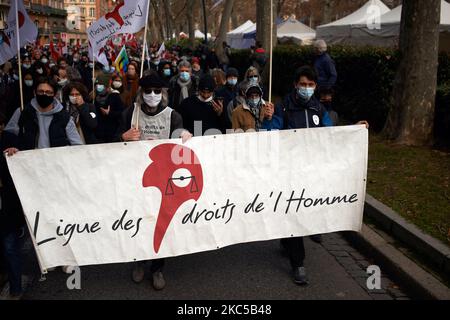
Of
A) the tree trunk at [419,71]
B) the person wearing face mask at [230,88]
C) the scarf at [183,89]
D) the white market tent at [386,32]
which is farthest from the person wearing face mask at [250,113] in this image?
the white market tent at [386,32]

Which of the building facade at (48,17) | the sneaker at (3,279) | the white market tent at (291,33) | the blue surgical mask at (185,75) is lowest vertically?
the sneaker at (3,279)

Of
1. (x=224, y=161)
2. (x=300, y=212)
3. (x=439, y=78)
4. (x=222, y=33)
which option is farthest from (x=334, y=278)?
(x=222, y=33)

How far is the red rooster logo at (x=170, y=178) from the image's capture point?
174 inches

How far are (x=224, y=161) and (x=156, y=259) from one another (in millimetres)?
1010

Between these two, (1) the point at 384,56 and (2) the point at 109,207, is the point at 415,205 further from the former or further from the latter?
(1) the point at 384,56

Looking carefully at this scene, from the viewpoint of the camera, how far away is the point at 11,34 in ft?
25.8

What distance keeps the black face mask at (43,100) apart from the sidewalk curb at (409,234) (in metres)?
3.53

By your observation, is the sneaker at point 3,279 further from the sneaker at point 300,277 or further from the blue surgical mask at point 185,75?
the blue surgical mask at point 185,75

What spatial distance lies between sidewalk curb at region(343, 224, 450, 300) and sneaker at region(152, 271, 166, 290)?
6.63ft

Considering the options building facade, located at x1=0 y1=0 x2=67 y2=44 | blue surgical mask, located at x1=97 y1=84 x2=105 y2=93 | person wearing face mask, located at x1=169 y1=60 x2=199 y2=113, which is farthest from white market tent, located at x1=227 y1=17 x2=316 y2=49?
building facade, located at x1=0 y1=0 x2=67 y2=44

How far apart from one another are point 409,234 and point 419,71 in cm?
459

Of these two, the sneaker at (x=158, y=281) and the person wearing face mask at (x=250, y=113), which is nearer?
the sneaker at (x=158, y=281)

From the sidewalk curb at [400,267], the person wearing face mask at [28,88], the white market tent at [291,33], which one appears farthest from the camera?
the white market tent at [291,33]

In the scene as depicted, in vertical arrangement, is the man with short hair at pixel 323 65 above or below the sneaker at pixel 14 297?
above
